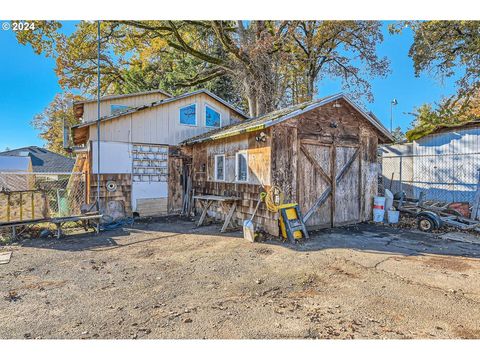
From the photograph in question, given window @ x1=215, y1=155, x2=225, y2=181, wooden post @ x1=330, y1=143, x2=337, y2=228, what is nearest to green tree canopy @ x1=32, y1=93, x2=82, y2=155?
window @ x1=215, y1=155, x2=225, y2=181

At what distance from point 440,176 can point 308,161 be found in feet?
22.8

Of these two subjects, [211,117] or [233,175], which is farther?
[211,117]

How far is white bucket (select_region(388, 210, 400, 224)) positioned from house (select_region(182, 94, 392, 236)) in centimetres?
63

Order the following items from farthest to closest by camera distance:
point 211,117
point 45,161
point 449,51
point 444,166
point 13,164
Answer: point 45,161, point 449,51, point 13,164, point 211,117, point 444,166

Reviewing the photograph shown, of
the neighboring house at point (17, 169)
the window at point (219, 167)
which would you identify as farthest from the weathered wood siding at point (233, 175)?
the neighboring house at point (17, 169)

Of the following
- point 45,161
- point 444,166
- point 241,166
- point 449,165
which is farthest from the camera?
point 45,161

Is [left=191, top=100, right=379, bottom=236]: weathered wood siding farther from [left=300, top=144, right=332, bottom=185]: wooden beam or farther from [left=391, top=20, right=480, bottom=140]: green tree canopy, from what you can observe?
[left=391, top=20, right=480, bottom=140]: green tree canopy

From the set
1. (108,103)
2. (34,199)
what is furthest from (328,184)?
(108,103)

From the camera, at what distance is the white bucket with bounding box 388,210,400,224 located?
8195 mm

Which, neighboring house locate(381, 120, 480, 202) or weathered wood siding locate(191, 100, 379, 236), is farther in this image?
neighboring house locate(381, 120, 480, 202)

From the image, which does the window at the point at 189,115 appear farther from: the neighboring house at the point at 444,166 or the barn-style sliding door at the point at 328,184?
the neighboring house at the point at 444,166

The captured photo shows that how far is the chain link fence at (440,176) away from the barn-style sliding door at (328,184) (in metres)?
2.53

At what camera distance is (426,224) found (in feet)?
23.9

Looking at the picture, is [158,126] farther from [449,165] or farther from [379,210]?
[449,165]
